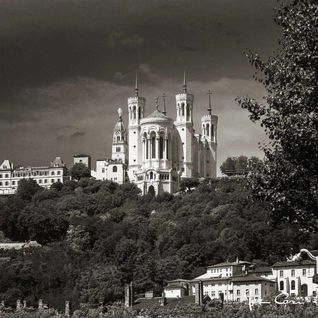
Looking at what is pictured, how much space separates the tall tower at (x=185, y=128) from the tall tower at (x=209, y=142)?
3299 mm

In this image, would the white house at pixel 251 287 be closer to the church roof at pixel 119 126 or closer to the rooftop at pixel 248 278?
the rooftop at pixel 248 278

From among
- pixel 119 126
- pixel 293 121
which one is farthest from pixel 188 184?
pixel 293 121

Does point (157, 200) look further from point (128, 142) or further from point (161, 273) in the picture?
point (161, 273)

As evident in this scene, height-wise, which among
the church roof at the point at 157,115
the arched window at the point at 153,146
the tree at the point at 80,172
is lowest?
the tree at the point at 80,172

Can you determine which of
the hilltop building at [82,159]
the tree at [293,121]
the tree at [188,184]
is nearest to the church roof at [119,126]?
the hilltop building at [82,159]

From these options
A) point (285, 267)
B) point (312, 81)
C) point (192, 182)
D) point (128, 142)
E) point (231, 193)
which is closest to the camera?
point (312, 81)

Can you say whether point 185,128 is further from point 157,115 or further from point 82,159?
point 82,159

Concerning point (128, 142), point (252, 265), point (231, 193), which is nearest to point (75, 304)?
point (252, 265)

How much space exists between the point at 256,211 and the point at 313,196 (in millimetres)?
88515

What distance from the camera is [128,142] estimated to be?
143 metres

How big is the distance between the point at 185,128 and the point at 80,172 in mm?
17425

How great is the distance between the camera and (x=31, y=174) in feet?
490

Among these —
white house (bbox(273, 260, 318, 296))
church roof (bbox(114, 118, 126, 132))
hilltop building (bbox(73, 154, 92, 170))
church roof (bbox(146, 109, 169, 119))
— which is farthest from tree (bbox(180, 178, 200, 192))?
white house (bbox(273, 260, 318, 296))

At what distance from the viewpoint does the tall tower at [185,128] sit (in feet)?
446
